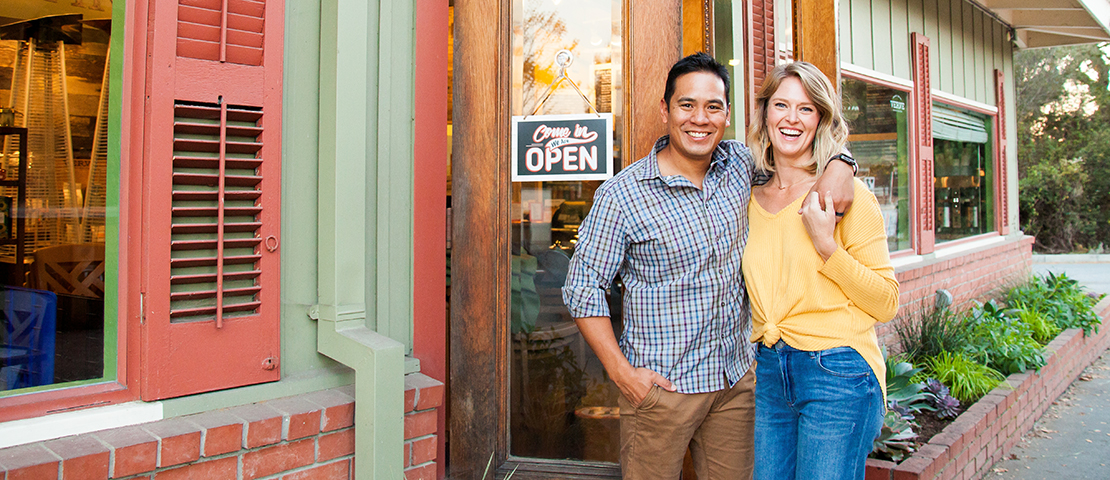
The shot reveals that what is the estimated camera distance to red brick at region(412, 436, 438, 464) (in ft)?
8.06

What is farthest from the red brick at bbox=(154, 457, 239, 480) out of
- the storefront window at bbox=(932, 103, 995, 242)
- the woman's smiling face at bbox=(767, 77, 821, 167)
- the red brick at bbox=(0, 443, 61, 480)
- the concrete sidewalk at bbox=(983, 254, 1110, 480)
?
the storefront window at bbox=(932, 103, 995, 242)

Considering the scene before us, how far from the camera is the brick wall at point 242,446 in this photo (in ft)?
5.96

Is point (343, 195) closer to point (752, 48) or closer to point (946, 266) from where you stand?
point (752, 48)

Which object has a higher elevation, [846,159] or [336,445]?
[846,159]

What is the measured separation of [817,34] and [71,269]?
3.30m

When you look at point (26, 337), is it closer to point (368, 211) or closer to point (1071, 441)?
point (368, 211)

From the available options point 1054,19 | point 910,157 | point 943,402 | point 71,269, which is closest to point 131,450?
point 71,269

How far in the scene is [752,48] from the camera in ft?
10.4

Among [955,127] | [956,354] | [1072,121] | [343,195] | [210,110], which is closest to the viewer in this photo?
[210,110]

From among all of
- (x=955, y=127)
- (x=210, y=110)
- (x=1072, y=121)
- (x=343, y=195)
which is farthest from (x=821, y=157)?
(x=1072, y=121)

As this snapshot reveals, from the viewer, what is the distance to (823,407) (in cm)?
202

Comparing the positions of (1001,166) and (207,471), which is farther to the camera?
(1001,166)

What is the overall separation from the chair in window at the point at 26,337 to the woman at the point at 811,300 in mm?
2104

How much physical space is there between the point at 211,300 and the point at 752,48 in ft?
7.89
